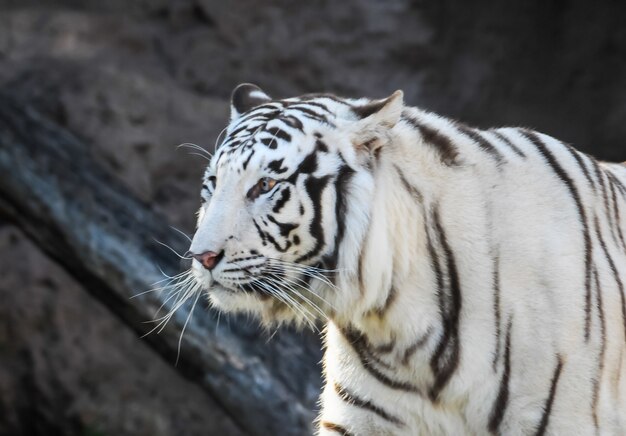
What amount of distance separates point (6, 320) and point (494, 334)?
3718 mm

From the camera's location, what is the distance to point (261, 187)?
8.66 ft

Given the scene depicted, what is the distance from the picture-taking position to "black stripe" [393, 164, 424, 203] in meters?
2.72

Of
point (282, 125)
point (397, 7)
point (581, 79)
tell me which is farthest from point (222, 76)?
point (282, 125)

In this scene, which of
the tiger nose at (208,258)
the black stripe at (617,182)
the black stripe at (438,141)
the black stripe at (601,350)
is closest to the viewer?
the tiger nose at (208,258)

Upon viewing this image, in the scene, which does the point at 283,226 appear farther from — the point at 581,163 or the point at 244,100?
the point at 581,163

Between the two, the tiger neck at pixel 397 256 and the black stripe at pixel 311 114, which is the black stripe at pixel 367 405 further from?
the black stripe at pixel 311 114

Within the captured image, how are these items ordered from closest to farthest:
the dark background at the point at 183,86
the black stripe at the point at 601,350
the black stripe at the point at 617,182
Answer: the black stripe at the point at 601,350, the black stripe at the point at 617,182, the dark background at the point at 183,86

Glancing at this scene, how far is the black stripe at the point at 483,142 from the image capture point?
2.86 metres

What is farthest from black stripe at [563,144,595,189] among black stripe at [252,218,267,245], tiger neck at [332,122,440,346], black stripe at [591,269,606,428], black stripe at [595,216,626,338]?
black stripe at [252,218,267,245]

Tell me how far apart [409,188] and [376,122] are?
0.66 feet

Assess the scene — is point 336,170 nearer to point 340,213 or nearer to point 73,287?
point 340,213

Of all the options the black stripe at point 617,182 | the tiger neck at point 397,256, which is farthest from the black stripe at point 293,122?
the black stripe at point 617,182

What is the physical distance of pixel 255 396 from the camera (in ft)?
13.2

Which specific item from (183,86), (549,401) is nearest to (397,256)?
(549,401)
